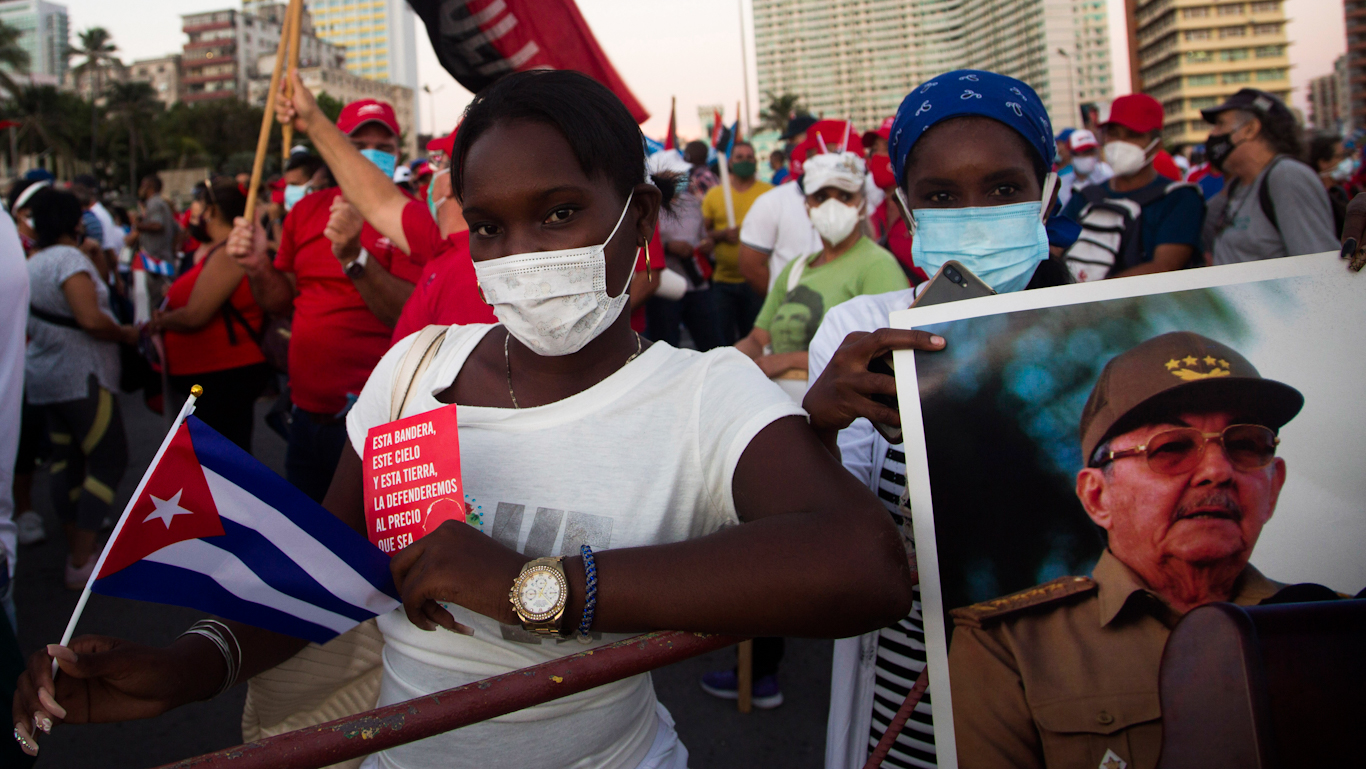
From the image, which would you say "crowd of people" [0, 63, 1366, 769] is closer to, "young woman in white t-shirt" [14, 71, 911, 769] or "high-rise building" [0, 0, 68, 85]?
"young woman in white t-shirt" [14, 71, 911, 769]

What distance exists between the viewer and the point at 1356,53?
3605 inches

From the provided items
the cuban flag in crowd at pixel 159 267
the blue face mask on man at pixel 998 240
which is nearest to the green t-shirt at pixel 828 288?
the blue face mask on man at pixel 998 240

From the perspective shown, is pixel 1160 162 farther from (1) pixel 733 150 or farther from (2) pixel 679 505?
(2) pixel 679 505

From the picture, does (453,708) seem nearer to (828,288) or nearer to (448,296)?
(448,296)

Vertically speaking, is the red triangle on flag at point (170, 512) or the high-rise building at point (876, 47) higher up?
the high-rise building at point (876, 47)

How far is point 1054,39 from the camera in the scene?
11288 centimetres

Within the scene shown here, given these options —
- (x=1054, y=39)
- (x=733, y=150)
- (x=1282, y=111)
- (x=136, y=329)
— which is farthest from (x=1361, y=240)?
(x=1054, y=39)

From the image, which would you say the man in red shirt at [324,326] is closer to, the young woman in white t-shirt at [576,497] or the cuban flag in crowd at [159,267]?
the young woman in white t-shirt at [576,497]

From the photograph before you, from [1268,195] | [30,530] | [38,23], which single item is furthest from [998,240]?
[38,23]

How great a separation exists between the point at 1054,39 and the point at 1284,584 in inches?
5119

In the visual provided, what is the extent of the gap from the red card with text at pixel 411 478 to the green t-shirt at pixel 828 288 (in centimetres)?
235

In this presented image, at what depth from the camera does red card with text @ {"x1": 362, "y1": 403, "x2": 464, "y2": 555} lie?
4.25 ft

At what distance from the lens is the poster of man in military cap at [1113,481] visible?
3.55 ft

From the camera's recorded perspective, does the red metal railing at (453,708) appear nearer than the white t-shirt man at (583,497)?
Yes
